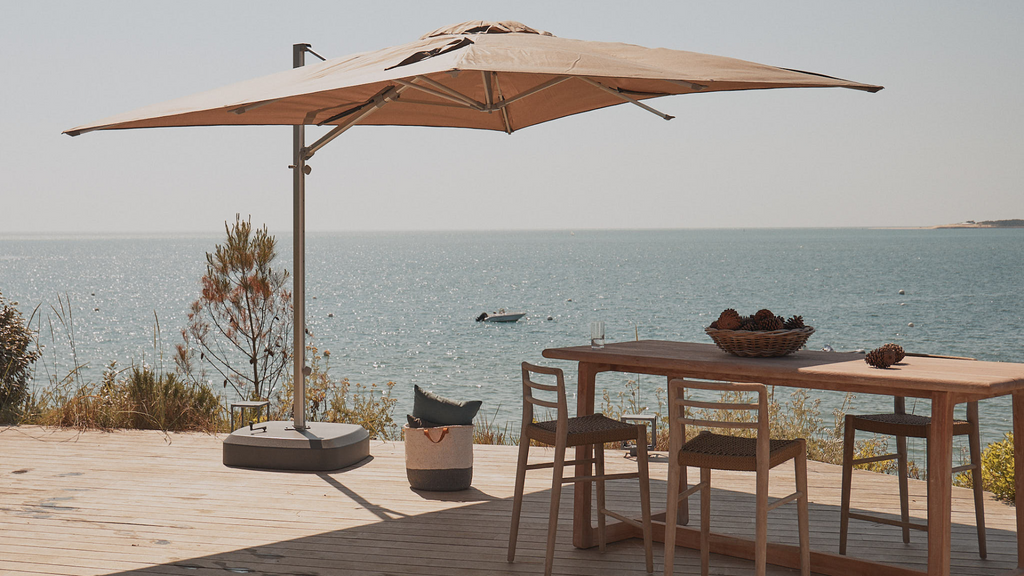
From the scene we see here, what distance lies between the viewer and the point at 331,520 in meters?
4.18

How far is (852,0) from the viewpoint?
42469 millimetres

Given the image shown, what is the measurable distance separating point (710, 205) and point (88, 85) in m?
44.2

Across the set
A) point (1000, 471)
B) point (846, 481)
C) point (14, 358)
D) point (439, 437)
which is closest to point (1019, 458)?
point (846, 481)

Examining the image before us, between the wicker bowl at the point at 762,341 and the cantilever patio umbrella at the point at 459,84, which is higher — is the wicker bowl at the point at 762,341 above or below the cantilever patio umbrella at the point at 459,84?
below

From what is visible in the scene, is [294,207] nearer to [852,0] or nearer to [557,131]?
[852,0]

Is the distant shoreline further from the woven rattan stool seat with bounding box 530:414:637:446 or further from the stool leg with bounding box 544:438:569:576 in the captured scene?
the stool leg with bounding box 544:438:569:576

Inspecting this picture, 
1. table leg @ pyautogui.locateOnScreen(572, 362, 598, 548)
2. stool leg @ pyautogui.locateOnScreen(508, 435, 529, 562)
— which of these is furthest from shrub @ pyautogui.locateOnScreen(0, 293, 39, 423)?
table leg @ pyautogui.locateOnScreen(572, 362, 598, 548)

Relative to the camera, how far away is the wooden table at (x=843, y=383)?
110 inches

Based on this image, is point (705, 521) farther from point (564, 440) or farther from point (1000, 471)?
point (1000, 471)

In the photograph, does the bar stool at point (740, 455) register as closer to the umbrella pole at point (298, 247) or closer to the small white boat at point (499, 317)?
the umbrella pole at point (298, 247)

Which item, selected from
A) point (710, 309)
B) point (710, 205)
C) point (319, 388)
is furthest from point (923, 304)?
point (319, 388)

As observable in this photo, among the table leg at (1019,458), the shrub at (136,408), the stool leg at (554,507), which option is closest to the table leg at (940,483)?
the table leg at (1019,458)

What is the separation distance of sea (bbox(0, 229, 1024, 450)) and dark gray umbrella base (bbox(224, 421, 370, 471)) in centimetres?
211

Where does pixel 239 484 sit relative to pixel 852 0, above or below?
below
